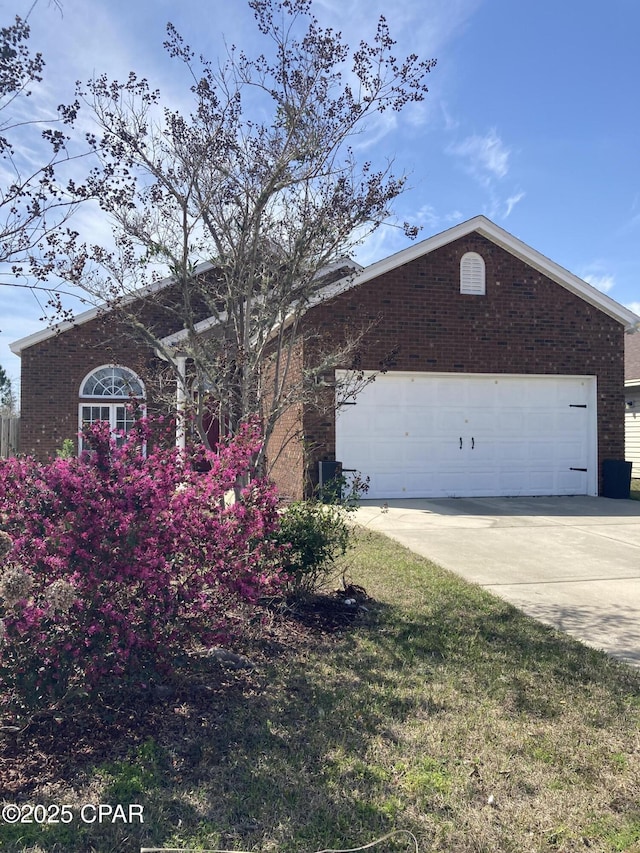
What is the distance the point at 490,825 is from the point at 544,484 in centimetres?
1117

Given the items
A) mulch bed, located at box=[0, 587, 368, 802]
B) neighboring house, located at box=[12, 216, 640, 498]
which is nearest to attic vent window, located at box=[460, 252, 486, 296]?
neighboring house, located at box=[12, 216, 640, 498]

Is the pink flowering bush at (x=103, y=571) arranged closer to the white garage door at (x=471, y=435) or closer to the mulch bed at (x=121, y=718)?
the mulch bed at (x=121, y=718)

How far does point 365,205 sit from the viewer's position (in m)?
5.88

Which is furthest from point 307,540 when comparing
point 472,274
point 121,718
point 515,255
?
point 515,255

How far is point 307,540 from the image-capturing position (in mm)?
5344

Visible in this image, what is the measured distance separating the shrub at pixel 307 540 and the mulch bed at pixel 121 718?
658 mm

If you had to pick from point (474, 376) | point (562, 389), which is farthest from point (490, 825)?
point (562, 389)

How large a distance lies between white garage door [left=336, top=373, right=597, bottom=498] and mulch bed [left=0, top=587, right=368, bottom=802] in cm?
756

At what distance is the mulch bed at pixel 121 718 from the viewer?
3.07m

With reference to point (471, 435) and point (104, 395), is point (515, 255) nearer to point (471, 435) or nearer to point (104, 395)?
point (471, 435)

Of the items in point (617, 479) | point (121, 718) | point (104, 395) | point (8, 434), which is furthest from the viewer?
point (8, 434)

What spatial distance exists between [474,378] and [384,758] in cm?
1033

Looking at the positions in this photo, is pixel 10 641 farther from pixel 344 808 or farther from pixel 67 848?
pixel 344 808

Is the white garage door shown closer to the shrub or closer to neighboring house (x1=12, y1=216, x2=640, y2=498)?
neighboring house (x1=12, y1=216, x2=640, y2=498)
